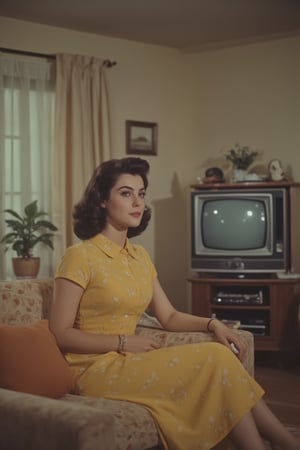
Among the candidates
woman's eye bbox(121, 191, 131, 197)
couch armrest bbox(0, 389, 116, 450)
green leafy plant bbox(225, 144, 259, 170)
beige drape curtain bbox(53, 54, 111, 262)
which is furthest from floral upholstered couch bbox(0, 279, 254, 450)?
green leafy plant bbox(225, 144, 259, 170)

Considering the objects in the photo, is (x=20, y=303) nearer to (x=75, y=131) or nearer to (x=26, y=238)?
(x=26, y=238)

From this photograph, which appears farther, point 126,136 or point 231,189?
point 126,136

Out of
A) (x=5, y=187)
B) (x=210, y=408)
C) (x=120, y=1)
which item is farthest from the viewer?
(x=5, y=187)

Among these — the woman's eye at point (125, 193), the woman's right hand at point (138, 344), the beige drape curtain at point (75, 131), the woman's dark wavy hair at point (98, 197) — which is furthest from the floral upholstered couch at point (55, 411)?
the beige drape curtain at point (75, 131)

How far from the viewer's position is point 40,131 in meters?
5.11

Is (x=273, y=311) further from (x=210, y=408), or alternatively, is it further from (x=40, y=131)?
(x=210, y=408)

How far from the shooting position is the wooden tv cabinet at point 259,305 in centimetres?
501

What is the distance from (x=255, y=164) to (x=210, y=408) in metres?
3.52

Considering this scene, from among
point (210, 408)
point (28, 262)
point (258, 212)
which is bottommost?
point (210, 408)

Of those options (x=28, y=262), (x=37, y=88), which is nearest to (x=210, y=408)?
(x=28, y=262)

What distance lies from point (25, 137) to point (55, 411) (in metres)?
3.46

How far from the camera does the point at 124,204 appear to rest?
2.70 meters

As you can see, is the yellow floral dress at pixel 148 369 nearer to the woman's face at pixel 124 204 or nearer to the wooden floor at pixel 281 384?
the woman's face at pixel 124 204

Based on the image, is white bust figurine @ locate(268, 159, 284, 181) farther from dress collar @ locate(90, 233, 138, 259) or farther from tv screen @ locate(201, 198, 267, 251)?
dress collar @ locate(90, 233, 138, 259)
